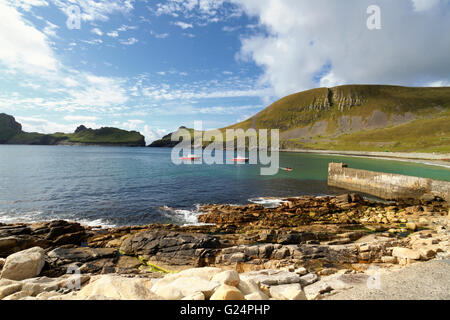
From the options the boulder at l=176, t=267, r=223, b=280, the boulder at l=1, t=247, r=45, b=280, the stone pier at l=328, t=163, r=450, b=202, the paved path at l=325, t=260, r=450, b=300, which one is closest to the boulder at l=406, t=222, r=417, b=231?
the paved path at l=325, t=260, r=450, b=300

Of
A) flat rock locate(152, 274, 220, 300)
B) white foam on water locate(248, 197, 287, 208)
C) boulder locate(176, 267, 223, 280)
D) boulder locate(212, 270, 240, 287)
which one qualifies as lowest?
white foam on water locate(248, 197, 287, 208)

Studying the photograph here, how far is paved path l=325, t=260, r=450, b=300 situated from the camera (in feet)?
22.4

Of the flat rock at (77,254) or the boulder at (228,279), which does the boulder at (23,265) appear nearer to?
the flat rock at (77,254)

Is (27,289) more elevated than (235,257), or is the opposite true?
(27,289)

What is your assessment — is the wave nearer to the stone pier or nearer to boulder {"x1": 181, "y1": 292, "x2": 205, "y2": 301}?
boulder {"x1": 181, "y1": 292, "x2": 205, "y2": 301}

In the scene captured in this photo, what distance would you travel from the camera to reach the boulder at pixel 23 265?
9266mm

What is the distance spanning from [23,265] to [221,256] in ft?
33.4

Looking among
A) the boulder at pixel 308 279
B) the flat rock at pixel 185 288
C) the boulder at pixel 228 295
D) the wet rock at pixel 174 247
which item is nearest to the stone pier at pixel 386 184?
the boulder at pixel 308 279

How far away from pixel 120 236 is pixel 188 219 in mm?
7325

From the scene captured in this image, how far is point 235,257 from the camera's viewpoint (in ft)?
41.8

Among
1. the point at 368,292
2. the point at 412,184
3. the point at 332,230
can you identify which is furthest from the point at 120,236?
the point at 412,184

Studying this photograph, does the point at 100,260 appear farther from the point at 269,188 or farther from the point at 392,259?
the point at 269,188

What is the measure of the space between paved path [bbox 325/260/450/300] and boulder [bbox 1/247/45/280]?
13.5 metres

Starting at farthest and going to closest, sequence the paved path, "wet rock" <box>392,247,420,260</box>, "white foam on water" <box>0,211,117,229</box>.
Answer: "white foam on water" <box>0,211,117,229</box>
"wet rock" <box>392,247,420,260</box>
the paved path
